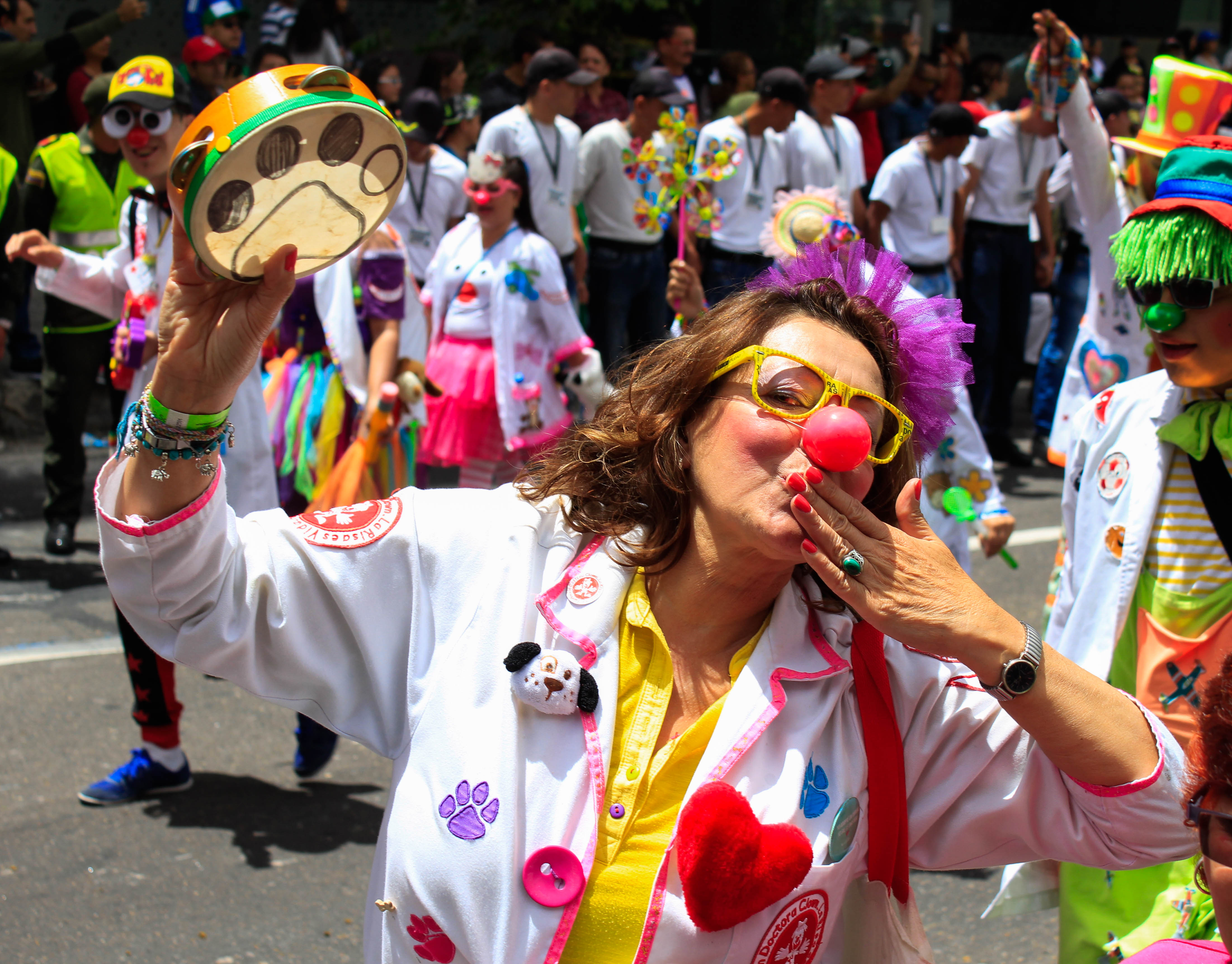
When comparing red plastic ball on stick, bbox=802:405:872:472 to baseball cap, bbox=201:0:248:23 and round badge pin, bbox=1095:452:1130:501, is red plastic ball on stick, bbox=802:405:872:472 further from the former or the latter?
baseball cap, bbox=201:0:248:23

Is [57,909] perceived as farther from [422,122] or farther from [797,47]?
[797,47]

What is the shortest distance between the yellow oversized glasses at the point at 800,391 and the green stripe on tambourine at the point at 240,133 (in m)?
0.80

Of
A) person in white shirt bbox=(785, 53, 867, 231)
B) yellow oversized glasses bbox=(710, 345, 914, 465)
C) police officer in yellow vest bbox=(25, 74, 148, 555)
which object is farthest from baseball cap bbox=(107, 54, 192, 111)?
person in white shirt bbox=(785, 53, 867, 231)

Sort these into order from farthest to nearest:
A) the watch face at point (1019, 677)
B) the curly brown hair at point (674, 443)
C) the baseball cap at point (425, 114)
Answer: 1. the baseball cap at point (425, 114)
2. the curly brown hair at point (674, 443)
3. the watch face at point (1019, 677)

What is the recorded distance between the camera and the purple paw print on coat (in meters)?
1.87

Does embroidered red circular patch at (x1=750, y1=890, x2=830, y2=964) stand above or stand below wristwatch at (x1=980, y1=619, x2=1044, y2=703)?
below

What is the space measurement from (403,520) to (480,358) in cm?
407

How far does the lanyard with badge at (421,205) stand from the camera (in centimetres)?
862

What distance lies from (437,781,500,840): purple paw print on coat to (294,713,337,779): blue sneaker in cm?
261

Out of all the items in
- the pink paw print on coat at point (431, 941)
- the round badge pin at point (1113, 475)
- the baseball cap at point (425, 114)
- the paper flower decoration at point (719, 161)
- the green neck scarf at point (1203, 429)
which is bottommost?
the baseball cap at point (425, 114)

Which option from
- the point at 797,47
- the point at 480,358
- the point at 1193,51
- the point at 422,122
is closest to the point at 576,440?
the point at 480,358

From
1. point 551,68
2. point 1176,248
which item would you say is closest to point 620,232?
point 551,68

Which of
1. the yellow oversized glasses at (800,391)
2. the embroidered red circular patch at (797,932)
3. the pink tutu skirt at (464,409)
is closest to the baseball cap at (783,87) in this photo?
the pink tutu skirt at (464,409)

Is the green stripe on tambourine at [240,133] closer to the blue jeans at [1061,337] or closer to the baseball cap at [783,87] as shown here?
the baseball cap at [783,87]
